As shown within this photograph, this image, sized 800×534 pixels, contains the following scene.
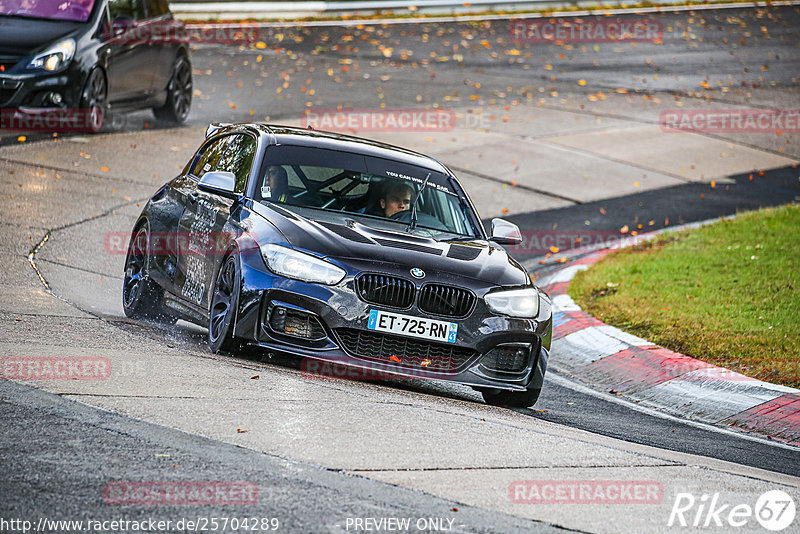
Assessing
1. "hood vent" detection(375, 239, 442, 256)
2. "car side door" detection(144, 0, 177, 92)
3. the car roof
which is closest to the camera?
"hood vent" detection(375, 239, 442, 256)

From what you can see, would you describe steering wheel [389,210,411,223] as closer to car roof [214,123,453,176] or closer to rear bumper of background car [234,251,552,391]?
car roof [214,123,453,176]

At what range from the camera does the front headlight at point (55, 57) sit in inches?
567

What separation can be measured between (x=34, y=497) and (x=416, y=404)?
9.19 ft

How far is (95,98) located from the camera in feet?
A: 50.0

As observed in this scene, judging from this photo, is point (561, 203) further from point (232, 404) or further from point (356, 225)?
point (232, 404)

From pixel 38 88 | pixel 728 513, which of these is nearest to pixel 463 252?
pixel 728 513

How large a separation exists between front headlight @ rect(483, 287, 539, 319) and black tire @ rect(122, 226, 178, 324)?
2679 mm

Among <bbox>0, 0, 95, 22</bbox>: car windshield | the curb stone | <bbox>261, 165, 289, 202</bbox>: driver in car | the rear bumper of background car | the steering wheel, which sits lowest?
the curb stone

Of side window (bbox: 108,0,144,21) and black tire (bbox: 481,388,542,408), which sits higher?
side window (bbox: 108,0,144,21)

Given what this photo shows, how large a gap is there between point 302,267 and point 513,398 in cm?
166

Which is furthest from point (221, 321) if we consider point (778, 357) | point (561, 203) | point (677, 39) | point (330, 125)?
point (677, 39)

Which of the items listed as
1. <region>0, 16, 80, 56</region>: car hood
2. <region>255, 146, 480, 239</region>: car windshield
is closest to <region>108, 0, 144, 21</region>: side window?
<region>0, 16, 80, 56</region>: car hood

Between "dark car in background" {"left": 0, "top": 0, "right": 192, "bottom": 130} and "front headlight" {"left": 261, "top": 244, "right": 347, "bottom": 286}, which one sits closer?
"front headlight" {"left": 261, "top": 244, "right": 347, "bottom": 286}

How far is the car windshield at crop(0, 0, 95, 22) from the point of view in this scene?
49.1 feet
